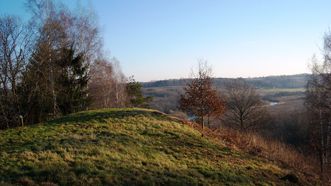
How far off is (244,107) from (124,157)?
34.6m

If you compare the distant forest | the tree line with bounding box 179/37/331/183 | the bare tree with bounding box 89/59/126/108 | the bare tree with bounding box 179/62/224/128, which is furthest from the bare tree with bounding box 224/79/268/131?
the distant forest

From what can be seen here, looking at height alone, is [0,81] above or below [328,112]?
above

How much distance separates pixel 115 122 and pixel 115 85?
24.2 metres

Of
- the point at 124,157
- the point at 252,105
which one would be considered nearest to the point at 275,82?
the point at 252,105

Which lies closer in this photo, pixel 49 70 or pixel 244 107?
pixel 49 70

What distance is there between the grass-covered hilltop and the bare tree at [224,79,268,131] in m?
25.6

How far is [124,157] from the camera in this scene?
485 inches

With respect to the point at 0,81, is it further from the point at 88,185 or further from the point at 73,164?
the point at 88,185

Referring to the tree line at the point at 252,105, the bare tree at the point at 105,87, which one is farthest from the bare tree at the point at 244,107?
the bare tree at the point at 105,87

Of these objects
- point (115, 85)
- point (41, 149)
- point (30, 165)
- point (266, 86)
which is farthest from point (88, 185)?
point (266, 86)

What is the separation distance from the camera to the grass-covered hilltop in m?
9.94

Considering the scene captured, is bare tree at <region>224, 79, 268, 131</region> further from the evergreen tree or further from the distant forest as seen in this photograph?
the distant forest

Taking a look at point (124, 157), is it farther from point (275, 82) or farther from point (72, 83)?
point (275, 82)

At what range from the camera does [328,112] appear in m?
27.8
